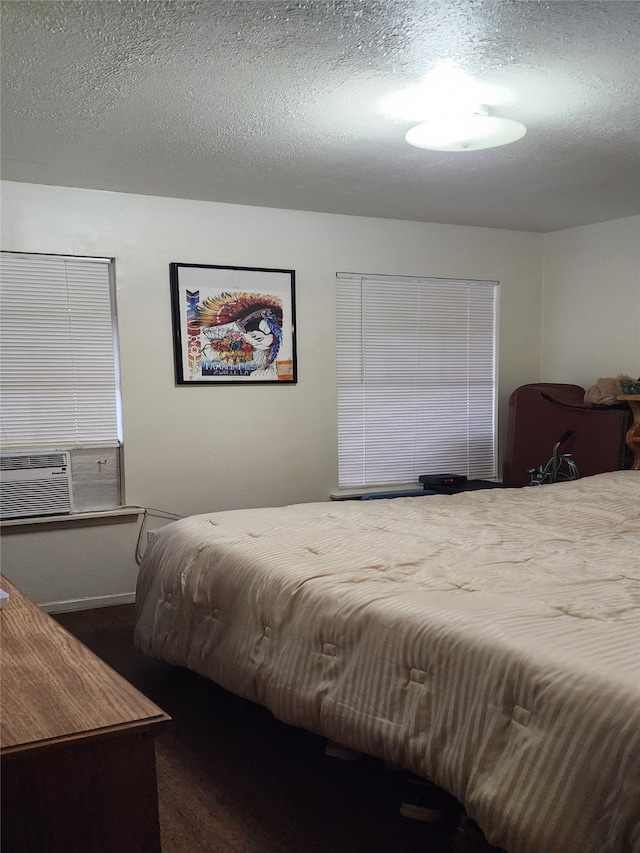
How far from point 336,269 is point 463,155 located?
138cm

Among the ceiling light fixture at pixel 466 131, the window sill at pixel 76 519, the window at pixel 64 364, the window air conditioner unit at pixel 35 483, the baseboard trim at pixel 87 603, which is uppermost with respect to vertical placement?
the ceiling light fixture at pixel 466 131

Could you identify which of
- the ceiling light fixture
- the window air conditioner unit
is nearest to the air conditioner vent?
the window air conditioner unit

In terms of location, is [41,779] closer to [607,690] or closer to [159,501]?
[607,690]

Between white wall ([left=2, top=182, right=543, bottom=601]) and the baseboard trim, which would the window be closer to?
white wall ([left=2, top=182, right=543, bottom=601])

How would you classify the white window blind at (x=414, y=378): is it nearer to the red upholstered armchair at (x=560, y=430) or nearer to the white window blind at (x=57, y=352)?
the red upholstered armchair at (x=560, y=430)

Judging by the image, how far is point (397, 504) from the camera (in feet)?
11.3

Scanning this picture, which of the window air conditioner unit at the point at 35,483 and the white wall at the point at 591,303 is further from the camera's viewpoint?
the white wall at the point at 591,303

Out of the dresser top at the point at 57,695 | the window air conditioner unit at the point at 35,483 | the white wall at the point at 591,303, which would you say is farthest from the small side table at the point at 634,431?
the dresser top at the point at 57,695

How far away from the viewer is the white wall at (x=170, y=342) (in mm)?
4055

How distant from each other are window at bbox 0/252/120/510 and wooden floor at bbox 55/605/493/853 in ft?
5.45

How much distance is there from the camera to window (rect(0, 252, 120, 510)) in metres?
3.95

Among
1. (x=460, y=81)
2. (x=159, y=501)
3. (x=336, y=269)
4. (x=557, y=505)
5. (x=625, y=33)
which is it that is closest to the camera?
(x=625, y=33)

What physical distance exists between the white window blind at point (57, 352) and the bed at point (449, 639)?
4.23ft

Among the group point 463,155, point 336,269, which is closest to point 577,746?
point 463,155
